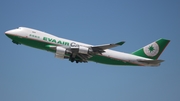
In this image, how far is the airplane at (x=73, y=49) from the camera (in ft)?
153

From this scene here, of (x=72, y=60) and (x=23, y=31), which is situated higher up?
(x=23, y=31)

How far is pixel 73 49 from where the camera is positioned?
46.6 m

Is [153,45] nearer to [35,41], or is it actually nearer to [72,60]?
[72,60]

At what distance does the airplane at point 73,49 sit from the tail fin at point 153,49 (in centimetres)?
355

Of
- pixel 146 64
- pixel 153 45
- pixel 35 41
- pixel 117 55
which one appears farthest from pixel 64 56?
pixel 153 45

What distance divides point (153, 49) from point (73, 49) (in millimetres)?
16618

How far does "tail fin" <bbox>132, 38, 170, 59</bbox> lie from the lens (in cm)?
5409

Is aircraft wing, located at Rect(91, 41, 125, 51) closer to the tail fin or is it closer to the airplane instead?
the airplane

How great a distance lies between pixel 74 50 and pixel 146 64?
41.7 ft

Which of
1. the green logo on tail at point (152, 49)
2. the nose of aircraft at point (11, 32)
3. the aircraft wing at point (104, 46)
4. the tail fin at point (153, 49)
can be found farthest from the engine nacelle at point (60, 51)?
the green logo on tail at point (152, 49)

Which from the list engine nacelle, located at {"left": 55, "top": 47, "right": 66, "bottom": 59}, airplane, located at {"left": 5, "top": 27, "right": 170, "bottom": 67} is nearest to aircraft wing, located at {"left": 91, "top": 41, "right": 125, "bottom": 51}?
airplane, located at {"left": 5, "top": 27, "right": 170, "bottom": 67}

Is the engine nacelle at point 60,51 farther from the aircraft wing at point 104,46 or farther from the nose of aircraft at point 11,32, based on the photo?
the nose of aircraft at point 11,32

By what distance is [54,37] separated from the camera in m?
48.0

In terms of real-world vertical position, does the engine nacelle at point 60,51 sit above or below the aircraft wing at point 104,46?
below
